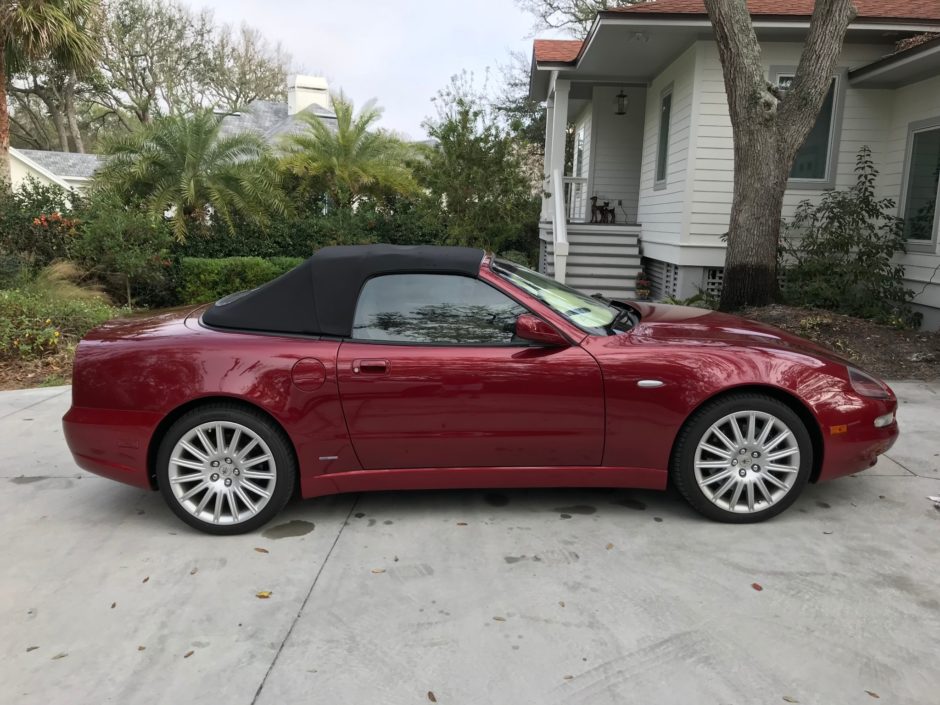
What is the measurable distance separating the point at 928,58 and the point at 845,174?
84.9 inches

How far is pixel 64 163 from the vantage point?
3278 cm

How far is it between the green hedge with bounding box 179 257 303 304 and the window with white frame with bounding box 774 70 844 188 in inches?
349

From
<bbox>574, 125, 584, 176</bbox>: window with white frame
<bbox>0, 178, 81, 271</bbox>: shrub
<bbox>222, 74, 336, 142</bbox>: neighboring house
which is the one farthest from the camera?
<bbox>222, 74, 336, 142</bbox>: neighboring house

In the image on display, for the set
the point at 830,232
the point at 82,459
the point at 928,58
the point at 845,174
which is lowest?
the point at 82,459

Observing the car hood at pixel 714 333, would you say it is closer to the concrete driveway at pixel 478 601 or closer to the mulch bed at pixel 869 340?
the concrete driveway at pixel 478 601

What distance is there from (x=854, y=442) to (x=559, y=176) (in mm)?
11136

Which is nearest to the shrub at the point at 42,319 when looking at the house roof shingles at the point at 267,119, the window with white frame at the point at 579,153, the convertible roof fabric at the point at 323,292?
the convertible roof fabric at the point at 323,292

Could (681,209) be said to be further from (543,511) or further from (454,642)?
(454,642)

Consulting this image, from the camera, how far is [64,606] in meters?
3.15

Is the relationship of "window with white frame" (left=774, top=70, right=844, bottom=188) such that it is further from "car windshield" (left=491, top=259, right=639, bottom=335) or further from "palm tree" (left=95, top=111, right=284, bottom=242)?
"palm tree" (left=95, top=111, right=284, bottom=242)

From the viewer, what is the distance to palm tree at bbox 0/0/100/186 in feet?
42.4

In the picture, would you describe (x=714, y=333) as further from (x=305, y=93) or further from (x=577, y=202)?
(x=305, y=93)

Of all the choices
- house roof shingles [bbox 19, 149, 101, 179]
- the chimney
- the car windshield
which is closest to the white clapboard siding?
the car windshield

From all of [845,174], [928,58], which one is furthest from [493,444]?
[845,174]
